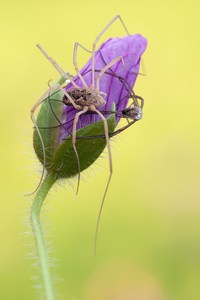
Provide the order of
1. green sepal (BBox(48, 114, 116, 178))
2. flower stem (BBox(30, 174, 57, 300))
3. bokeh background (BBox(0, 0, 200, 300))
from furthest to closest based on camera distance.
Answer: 1. bokeh background (BBox(0, 0, 200, 300))
2. green sepal (BBox(48, 114, 116, 178))
3. flower stem (BBox(30, 174, 57, 300))

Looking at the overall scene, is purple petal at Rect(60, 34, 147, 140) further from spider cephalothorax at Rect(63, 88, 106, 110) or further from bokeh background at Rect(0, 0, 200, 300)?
bokeh background at Rect(0, 0, 200, 300)

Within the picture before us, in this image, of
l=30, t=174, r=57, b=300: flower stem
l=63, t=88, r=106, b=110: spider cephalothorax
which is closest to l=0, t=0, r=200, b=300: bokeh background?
l=63, t=88, r=106, b=110: spider cephalothorax

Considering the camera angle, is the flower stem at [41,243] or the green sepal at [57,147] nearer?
the flower stem at [41,243]

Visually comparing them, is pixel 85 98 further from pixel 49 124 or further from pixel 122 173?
pixel 122 173

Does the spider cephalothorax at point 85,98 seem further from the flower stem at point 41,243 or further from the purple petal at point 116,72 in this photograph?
the flower stem at point 41,243

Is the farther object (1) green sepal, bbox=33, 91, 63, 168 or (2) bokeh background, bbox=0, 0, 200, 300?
(2) bokeh background, bbox=0, 0, 200, 300

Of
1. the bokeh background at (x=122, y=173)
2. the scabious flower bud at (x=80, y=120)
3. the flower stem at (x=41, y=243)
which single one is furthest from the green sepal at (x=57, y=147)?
the bokeh background at (x=122, y=173)

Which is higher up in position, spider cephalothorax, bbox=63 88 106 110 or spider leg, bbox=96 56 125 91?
spider leg, bbox=96 56 125 91

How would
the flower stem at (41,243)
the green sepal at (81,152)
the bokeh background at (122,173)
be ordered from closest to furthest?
1. the flower stem at (41,243)
2. the green sepal at (81,152)
3. the bokeh background at (122,173)
